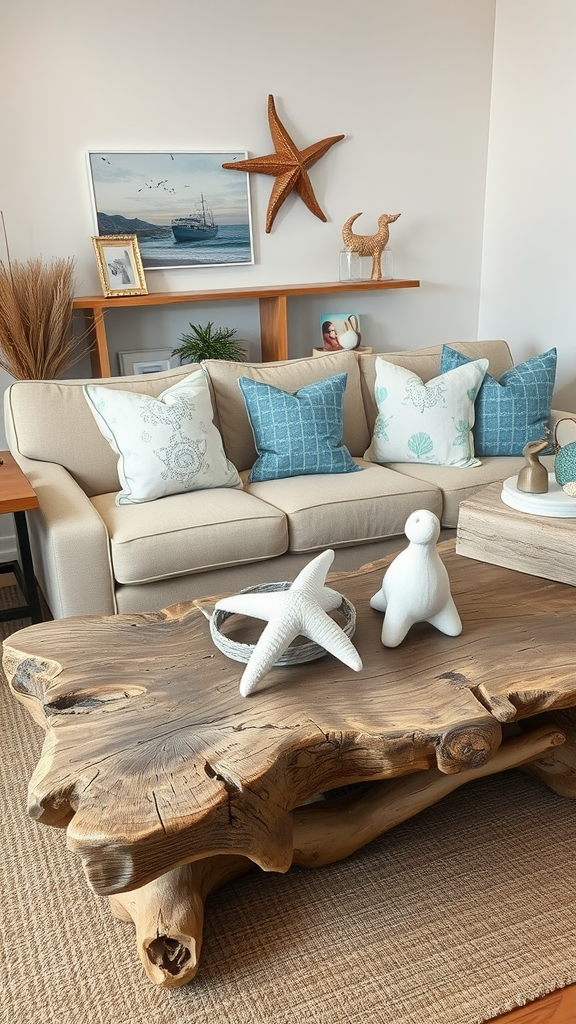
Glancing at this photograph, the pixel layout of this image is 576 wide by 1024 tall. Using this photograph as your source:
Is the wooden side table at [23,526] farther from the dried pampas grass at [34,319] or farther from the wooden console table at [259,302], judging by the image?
the wooden console table at [259,302]

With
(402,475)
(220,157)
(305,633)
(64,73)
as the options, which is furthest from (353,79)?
(305,633)

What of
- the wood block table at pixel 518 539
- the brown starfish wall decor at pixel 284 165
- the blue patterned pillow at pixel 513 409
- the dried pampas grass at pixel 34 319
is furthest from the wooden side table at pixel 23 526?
the brown starfish wall decor at pixel 284 165

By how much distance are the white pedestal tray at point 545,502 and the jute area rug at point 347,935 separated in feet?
2.41

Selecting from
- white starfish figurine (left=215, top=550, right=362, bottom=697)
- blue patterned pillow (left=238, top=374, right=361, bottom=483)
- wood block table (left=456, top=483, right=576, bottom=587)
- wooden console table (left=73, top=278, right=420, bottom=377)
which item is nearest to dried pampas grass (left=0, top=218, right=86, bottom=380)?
wooden console table (left=73, top=278, right=420, bottom=377)

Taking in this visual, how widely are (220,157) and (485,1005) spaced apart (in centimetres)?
342

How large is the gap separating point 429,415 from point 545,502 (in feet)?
3.46

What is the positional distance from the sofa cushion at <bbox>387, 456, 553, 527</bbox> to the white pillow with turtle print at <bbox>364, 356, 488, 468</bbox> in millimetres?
48

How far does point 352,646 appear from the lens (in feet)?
5.26

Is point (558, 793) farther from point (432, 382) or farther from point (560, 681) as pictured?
point (432, 382)

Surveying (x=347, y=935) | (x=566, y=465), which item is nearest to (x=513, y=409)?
(x=566, y=465)

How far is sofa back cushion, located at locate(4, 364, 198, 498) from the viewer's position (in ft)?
9.42

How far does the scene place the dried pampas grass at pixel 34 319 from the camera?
319 cm

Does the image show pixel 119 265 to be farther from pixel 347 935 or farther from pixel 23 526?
pixel 347 935

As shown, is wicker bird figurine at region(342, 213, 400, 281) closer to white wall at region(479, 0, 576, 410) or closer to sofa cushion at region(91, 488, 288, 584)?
white wall at region(479, 0, 576, 410)
